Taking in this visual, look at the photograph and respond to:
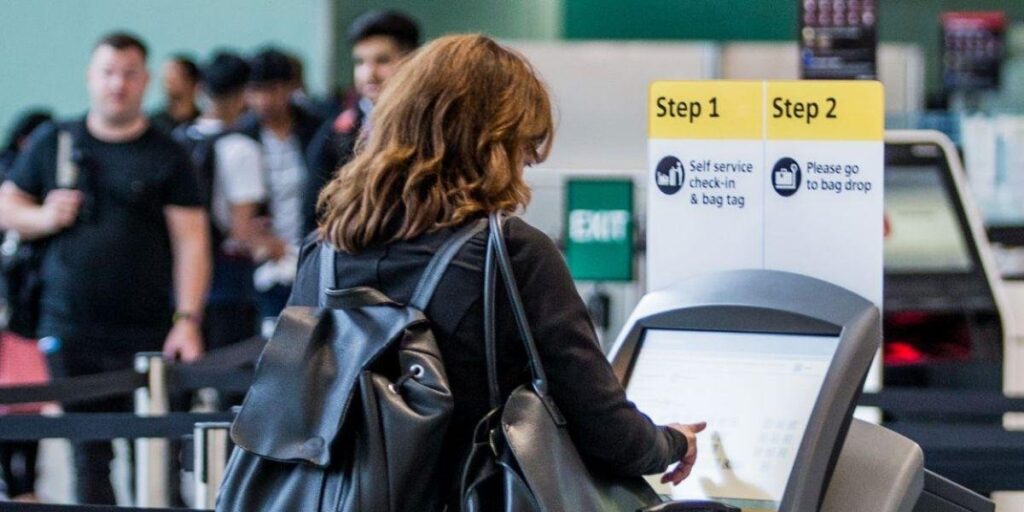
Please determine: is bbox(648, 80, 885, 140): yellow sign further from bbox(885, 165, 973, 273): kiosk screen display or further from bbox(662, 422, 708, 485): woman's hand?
bbox(885, 165, 973, 273): kiosk screen display

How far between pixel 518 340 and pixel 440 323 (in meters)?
0.12

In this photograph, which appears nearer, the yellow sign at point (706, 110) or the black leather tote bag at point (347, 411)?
the black leather tote bag at point (347, 411)

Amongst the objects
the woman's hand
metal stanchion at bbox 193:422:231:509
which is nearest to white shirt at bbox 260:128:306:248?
metal stanchion at bbox 193:422:231:509

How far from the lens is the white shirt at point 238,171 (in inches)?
286

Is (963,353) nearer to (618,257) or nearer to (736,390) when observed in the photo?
(618,257)

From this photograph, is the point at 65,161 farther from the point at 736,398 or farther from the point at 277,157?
the point at 736,398

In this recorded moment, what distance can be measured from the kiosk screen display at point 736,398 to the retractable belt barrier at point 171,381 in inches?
84.4

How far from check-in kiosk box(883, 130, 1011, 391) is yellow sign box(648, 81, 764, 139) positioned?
235cm

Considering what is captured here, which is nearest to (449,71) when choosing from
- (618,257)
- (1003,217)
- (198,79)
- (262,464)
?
(262,464)

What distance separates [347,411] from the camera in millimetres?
2510

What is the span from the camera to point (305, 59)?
1252 cm

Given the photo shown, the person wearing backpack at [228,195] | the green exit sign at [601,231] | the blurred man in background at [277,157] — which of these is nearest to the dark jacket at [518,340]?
the green exit sign at [601,231]

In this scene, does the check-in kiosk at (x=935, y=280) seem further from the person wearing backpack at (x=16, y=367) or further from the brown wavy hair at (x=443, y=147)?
the brown wavy hair at (x=443, y=147)

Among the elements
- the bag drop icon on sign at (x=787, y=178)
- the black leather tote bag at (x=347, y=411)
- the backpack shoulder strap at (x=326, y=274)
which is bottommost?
the black leather tote bag at (x=347, y=411)
